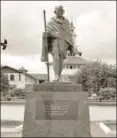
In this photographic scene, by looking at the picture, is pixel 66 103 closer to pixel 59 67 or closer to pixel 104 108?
pixel 59 67

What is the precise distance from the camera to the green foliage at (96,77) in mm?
62994

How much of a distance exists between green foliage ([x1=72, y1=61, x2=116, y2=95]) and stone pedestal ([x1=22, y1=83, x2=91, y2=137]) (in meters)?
49.8

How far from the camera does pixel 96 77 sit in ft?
213

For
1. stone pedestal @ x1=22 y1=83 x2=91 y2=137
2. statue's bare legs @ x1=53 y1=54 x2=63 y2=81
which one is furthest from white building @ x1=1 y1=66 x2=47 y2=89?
stone pedestal @ x1=22 y1=83 x2=91 y2=137

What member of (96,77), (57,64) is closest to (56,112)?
(57,64)

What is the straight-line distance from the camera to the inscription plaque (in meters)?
11.5

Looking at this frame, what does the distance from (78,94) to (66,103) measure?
17.1 inches

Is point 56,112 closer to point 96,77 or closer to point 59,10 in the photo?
point 59,10

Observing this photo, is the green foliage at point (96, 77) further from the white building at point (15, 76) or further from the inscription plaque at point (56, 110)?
the inscription plaque at point (56, 110)

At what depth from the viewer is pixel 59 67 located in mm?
12602

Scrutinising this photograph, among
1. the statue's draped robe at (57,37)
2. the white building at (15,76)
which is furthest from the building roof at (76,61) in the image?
the statue's draped robe at (57,37)

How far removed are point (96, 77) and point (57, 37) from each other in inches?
2081

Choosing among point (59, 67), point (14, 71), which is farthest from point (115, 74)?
point (59, 67)

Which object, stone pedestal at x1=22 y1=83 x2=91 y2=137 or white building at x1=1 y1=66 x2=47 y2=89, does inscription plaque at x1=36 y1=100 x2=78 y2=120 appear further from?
white building at x1=1 y1=66 x2=47 y2=89
